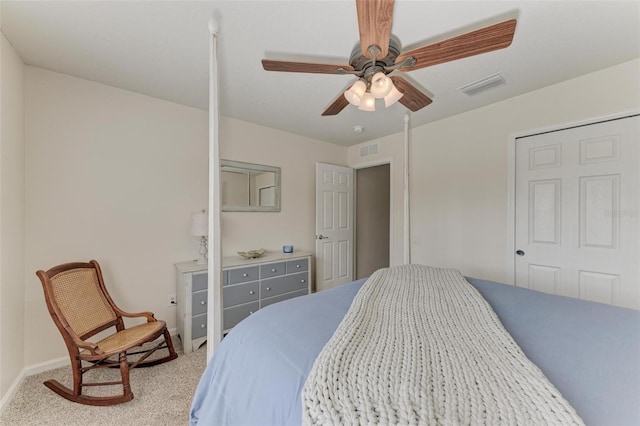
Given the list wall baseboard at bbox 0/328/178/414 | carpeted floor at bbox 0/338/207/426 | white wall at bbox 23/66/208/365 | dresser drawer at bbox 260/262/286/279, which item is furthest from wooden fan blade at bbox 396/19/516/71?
wall baseboard at bbox 0/328/178/414

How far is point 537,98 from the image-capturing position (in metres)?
2.34

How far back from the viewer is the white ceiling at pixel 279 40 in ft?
4.65

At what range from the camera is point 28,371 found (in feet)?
6.33

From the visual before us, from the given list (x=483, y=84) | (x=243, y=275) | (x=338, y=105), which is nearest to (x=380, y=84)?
(x=338, y=105)

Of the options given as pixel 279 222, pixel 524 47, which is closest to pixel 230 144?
pixel 279 222

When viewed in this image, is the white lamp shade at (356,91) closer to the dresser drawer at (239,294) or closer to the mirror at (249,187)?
the mirror at (249,187)

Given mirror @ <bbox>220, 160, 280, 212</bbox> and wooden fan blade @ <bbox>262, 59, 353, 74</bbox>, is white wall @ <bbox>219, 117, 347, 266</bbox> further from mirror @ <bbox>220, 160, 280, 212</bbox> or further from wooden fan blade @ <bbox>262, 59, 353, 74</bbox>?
wooden fan blade @ <bbox>262, 59, 353, 74</bbox>

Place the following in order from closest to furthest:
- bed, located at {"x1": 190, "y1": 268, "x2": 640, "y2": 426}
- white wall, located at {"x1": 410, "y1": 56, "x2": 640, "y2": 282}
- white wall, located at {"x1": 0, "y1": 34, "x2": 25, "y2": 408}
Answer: bed, located at {"x1": 190, "y1": 268, "x2": 640, "y2": 426} → white wall, located at {"x1": 0, "y1": 34, "x2": 25, "y2": 408} → white wall, located at {"x1": 410, "y1": 56, "x2": 640, "y2": 282}

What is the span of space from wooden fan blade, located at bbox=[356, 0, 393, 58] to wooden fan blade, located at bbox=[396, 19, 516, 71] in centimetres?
19

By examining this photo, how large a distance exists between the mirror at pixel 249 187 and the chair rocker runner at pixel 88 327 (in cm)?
133

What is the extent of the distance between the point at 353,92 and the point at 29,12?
1.92 meters

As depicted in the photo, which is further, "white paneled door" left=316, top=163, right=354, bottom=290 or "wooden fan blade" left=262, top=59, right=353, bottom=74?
"white paneled door" left=316, top=163, right=354, bottom=290

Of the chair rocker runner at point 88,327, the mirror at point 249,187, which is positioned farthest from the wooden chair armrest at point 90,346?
the mirror at point 249,187

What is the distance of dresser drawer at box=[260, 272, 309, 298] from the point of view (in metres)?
2.78
